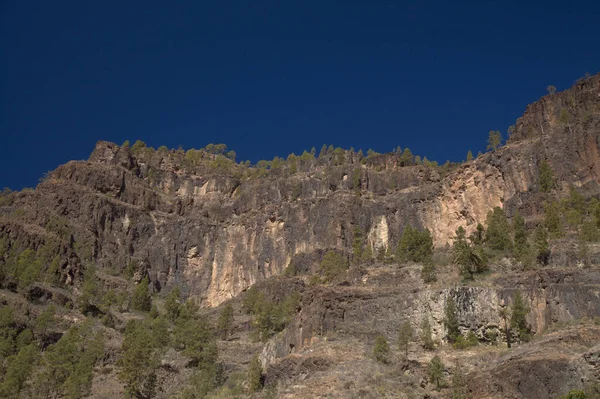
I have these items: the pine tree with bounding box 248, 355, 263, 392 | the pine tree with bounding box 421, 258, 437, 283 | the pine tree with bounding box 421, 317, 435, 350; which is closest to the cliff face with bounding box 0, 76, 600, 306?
the pine tree with bounding box 421, 258, 437, 283

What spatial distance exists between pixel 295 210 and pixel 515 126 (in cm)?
4441

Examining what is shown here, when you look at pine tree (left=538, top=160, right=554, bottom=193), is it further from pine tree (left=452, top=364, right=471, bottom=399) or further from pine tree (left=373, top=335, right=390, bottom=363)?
pine tree (left=452, top=364, right=471, bottom=399)

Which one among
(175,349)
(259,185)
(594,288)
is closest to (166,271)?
(259,185)

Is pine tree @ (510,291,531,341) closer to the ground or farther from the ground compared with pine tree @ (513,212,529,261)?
closer to the ground

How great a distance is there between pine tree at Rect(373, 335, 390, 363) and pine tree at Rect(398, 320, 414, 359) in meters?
1.63

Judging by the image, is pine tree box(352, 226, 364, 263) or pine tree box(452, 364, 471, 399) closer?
pine tree box(452, 364, 471, 399)

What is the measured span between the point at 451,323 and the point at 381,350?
901cm

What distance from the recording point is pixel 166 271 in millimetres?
135250

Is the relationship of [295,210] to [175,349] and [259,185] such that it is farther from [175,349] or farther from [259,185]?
[175,349]

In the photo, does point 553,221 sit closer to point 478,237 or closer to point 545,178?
point 478,237

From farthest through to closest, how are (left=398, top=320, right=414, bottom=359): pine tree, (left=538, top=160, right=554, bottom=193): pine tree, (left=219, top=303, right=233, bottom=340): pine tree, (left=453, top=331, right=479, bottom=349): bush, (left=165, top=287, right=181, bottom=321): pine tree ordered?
1. (left=165, top=287, right=181, bottom=321): pine tree
2. (left=538, top=160, right=554, bottom=193): pine tree
3. (left=219, top=303, right=233, bottom=340): pine tree
4. (left=453, top=331, right=479, bottom=349): bush
5. (left=398, top=320, right=414, bottom=359): pine tree

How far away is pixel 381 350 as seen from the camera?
65000 mm

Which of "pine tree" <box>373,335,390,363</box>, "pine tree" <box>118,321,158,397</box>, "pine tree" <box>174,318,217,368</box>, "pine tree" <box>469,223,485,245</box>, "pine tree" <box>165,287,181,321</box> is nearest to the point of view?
"pine tree" <box>373,335,390,363</box>

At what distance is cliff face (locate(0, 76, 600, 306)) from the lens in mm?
110625
